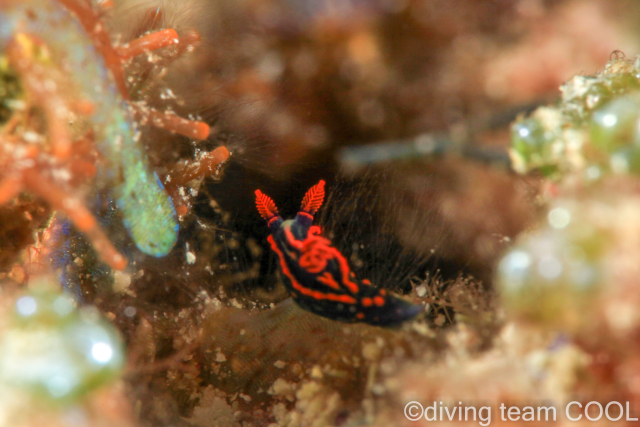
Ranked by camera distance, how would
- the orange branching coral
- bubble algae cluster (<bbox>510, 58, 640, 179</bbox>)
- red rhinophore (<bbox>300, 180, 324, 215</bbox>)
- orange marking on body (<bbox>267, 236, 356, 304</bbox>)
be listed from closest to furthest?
1. bubble algae cluster (<bbox>510, 58, 640, 179</bbox>)
2. the orange branching coral
3. orange marking on body (<bbox>267, 236, 356, 304</bbox>)
4. red rhinophore (<bbox>300, 180, 324, 215</bbox>)

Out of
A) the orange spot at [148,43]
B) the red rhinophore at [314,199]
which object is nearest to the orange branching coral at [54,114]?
the orange spot at [148,43]

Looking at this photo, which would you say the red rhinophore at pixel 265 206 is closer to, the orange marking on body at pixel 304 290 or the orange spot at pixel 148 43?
the orange marking on body at pixel 304 290

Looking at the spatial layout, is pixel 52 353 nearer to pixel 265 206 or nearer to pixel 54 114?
pixel 54 114

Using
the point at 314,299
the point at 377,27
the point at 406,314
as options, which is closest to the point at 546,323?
the point at 406,314

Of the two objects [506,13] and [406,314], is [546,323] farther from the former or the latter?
[506,13]

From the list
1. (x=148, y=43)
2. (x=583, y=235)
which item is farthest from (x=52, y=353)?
(x=583, y=235)

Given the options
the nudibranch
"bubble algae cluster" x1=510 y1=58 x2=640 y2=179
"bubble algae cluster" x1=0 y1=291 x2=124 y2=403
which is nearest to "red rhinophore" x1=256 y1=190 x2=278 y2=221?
the nudibranch

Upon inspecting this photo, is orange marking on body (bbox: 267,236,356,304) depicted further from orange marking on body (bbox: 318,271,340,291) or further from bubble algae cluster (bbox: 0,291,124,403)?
bubble algae cluster (bbox: 0,291,124,403)
